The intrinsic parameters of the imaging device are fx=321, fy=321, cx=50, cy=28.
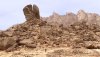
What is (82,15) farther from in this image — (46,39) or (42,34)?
(46,39)

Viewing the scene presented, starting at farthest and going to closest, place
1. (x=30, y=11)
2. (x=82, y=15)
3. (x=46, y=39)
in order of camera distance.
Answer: (x=82, y=15) < (x=30, y=11) < (x=46, y=39)

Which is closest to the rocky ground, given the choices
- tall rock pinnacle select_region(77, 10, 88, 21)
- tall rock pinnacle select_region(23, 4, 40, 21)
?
tall rock pinnacle select_region(23, 4, 40, 21)

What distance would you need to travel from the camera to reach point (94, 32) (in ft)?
63.8

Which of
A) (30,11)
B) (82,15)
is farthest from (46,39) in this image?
(82,15)

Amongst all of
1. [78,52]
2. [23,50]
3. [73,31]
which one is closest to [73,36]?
[73,31]

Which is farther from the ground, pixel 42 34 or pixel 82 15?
pixel 82 15

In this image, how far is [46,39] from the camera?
1762cm

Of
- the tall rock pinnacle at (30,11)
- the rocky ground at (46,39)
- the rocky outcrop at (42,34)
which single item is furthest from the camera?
the tall rock pinnacle at (30,11)

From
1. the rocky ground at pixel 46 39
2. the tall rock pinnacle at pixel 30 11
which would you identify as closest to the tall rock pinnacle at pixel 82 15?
the rocky ground at pixel 46 39

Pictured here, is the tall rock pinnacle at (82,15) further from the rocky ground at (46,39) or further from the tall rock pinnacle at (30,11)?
the tall rock pinnacle at (30,11)

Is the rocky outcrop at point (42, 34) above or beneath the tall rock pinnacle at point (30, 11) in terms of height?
beneath

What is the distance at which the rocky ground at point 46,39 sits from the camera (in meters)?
16.3

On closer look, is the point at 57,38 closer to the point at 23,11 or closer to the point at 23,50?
the point at 23,50

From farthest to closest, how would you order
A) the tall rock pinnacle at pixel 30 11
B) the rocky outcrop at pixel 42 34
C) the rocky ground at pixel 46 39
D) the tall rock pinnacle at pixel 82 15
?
the tall rock pinnacle at pixel 82 15 → the tall rock pinnacle at pixel 30 11 → the rocky outcrop at pixel 42 34 → the rocky ground at pixel 46 39
